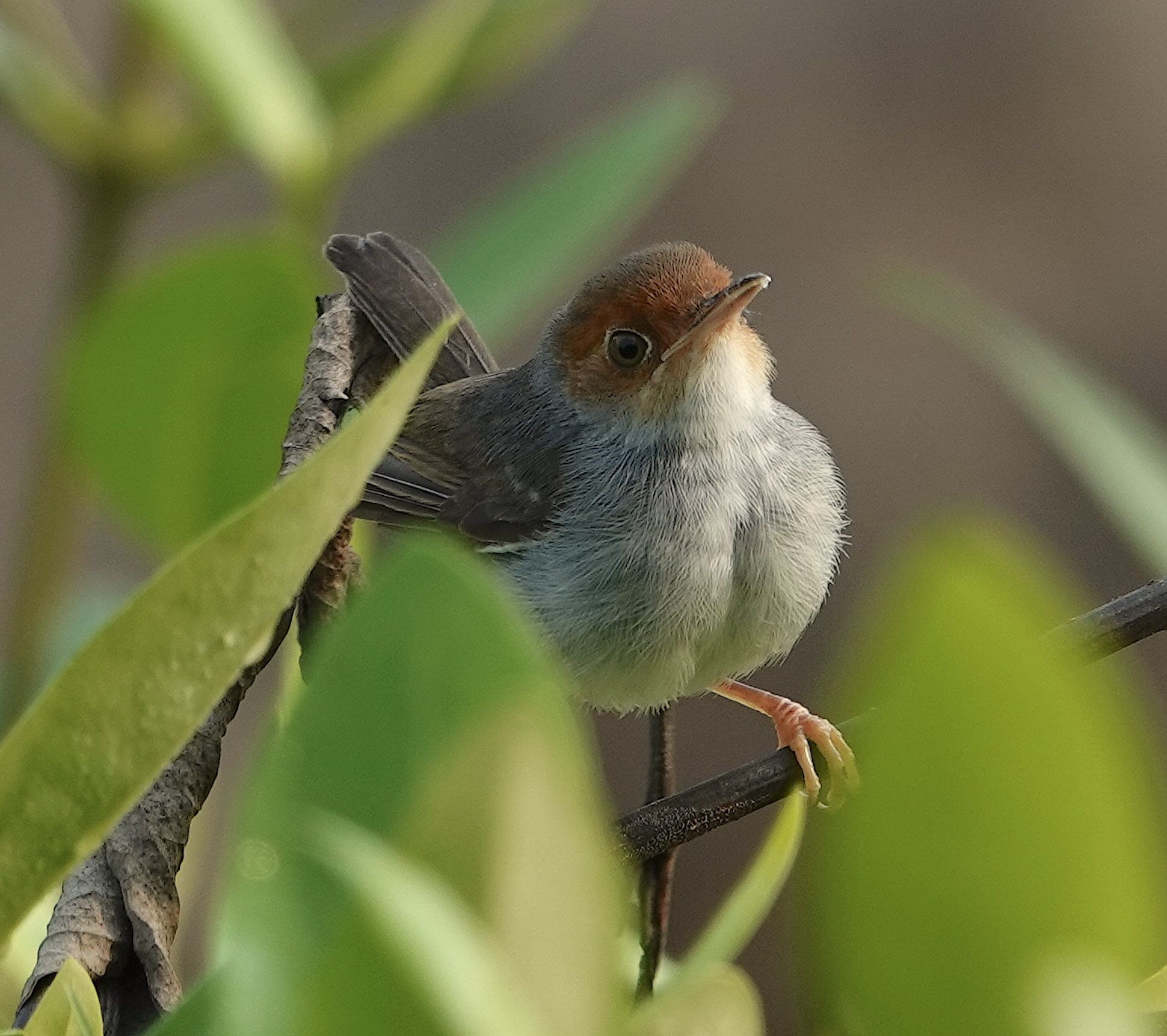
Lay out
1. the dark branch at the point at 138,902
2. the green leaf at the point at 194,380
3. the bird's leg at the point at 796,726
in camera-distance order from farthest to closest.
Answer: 1. the green leaf at the point at 194,380
2. the bird's leg at the point at 796,726
3. the dark branch at the point at 138,902

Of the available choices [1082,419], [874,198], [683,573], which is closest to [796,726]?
[683,573]

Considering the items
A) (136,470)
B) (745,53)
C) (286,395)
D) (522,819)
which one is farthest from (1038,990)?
(745,53)

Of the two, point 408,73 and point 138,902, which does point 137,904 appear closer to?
point 138,902

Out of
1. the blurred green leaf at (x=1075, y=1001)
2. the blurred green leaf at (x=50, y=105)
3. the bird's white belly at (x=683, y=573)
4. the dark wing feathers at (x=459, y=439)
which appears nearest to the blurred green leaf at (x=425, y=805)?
the blurred green leaf at (x=1075, y=1001)

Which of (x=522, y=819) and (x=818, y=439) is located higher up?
(x=522, y=819)

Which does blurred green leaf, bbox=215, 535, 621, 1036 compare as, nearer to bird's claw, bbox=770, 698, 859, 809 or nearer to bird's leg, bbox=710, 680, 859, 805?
bird's claw, bbox=770, 698, 859, 809

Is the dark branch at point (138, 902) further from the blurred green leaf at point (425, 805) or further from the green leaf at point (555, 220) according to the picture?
the green leaf at point (555, 220)

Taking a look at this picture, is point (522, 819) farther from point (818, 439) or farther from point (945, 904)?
point (818, 439)
